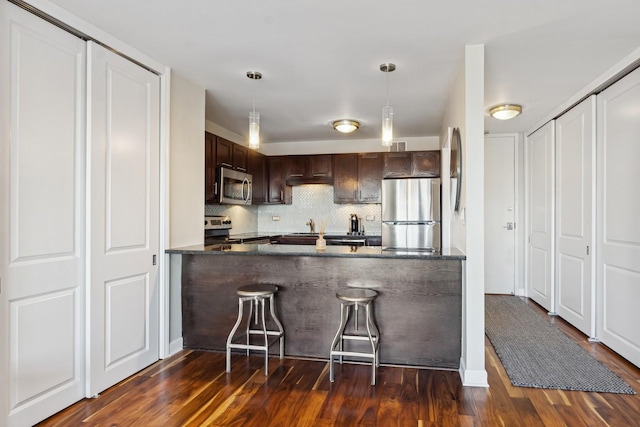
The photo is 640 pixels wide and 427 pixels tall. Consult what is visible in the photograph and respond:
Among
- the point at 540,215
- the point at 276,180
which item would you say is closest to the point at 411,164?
the point at 540,215

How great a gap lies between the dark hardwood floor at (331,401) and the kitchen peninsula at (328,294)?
7.5 inches

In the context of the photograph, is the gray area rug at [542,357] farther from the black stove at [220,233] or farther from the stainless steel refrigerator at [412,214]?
the black stove at [220,233]

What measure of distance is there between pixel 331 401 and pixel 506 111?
3.47 metres

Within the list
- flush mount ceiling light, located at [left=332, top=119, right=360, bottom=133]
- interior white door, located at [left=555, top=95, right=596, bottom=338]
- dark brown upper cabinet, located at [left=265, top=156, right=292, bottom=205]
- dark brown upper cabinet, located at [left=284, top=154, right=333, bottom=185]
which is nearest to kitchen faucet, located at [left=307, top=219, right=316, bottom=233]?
dark brown upper cabinet, located at [left=265, top=156, right=292, bottom=205]

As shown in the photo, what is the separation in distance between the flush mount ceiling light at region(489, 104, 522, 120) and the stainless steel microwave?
3028 mm

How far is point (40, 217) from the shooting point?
2.21 m

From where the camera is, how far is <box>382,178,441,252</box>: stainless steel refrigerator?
5.20 meters

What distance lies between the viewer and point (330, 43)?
2787mm

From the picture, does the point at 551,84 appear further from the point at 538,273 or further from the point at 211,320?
the point at 211,320

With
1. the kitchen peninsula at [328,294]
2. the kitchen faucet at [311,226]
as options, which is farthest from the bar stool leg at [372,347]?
the kitchen faucet at [311,226]

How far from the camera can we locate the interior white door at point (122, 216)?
2543 millimetres

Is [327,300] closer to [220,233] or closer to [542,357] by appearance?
[542,357]

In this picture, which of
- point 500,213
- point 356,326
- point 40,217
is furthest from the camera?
point 500,213

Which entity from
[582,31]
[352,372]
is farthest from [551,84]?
[352,372]
